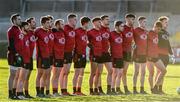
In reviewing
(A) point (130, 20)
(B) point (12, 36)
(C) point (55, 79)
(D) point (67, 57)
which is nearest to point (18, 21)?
(B) point (12, 36)

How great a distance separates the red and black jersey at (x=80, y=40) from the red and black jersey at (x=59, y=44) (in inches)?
18.1

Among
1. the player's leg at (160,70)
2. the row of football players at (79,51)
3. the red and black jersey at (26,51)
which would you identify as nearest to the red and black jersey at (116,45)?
the row of football players at (79,51)

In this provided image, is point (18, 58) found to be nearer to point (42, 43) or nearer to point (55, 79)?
point (42, 43)

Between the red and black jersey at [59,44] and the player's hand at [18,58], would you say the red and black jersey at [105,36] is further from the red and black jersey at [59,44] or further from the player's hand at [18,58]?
the player's hand at [18,58]

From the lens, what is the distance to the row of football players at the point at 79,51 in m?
14.6

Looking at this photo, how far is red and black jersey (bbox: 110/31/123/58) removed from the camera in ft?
52.4

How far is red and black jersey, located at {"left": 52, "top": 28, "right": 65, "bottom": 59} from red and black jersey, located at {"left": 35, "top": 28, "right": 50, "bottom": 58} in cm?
38

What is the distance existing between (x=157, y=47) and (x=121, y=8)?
37187 millimetres

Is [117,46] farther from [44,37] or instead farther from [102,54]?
[44,37]

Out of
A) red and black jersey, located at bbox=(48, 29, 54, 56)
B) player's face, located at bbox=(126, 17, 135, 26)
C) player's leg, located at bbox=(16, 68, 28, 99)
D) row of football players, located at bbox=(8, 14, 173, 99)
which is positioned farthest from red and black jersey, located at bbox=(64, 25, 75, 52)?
player's face, located at bbox=(126, 17, 135, 26)

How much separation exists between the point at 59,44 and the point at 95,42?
43.0 inches

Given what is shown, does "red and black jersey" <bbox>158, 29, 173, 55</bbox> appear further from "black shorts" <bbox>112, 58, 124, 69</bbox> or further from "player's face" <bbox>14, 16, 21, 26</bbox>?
"player's face" <bbox>14, 16, 21, 26</bbox>

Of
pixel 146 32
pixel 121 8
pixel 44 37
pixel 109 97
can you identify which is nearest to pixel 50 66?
pixel 44 37

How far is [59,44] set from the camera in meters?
15.4
